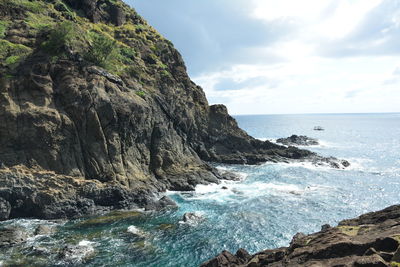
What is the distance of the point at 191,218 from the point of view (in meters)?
39.5

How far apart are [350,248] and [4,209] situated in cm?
3976

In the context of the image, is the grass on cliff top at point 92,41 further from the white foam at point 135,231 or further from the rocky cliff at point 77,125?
the white foam at point 135,231

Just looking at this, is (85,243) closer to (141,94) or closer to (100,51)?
(141,94)

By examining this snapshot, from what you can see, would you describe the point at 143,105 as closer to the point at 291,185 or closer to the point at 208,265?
the point at 291,185

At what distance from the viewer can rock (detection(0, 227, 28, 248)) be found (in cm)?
3054

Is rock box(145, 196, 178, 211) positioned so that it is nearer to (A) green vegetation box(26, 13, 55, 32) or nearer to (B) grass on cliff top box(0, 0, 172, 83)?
(B) grass on cliff top box(0, 0, 172, 83)

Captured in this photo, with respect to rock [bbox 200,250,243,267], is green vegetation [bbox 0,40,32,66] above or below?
above

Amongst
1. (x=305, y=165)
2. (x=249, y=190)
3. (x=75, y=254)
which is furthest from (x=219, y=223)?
(x=305, y=165)

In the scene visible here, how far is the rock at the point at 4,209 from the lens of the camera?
36141mm

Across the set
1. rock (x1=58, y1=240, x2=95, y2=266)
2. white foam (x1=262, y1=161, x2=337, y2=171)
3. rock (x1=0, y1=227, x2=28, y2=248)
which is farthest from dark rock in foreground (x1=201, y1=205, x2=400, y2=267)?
white foam (x1=262, y1=161, x2=337, y2=171)

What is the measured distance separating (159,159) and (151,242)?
975 inches

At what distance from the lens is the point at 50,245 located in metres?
30.9

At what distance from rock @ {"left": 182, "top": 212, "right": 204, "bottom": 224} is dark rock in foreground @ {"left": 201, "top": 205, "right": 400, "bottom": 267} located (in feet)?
62.2

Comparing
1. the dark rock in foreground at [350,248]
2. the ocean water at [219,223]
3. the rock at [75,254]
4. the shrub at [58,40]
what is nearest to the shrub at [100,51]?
the shrub at [58,40]
